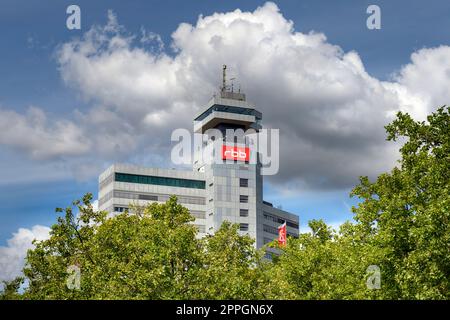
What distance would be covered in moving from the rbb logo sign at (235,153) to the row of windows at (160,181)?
9689 millimetres

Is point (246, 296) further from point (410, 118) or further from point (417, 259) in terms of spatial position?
point (410, 118)

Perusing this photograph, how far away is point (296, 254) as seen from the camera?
2020 inches

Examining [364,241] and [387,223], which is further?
[364,241]

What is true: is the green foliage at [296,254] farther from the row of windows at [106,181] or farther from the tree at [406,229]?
the row of windows at [106,181]

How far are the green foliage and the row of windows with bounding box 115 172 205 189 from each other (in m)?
104

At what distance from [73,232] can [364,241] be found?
23.1m

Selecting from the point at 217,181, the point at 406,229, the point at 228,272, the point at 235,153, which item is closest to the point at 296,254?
the point at 228,272

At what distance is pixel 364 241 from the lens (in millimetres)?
39812

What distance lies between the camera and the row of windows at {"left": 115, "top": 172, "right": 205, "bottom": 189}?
157125 millimetres

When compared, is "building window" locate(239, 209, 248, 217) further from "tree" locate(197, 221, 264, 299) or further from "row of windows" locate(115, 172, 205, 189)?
"tree" locate(197, 221, 264, 299)

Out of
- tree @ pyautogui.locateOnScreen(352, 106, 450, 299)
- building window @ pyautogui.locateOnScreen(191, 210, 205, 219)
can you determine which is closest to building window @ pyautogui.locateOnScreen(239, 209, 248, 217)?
building window @ pyautogui.locateOnScreen(191, 210, 205, 219)

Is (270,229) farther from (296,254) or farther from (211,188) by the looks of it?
(296,254)

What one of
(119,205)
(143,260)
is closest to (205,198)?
(119,205)
